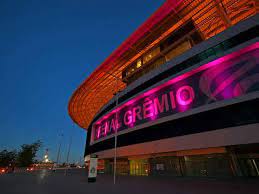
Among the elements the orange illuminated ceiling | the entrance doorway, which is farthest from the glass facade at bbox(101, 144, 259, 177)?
the orange illuminated ceiling

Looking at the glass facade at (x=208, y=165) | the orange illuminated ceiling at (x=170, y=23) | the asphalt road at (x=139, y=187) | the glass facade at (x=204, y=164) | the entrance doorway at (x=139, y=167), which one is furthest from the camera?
the entrance doorway at (x=139, y=167)

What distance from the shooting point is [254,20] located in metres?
17.1

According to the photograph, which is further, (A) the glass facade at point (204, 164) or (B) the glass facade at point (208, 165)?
(B) the glass facade at point (208, 165)

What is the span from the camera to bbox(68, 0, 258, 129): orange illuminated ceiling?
24.2 metres

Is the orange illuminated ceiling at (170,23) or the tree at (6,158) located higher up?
the orange illuminated ceiling at (170,23)

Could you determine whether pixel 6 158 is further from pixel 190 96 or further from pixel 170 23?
pixel 170 23

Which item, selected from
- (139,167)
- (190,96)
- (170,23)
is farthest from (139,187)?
(170,23)

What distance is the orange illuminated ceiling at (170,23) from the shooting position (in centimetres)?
2420

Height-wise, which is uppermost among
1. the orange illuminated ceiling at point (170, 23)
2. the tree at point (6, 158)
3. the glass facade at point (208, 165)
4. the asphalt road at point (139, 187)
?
the orange illuminated ceiling at point (170, 23)

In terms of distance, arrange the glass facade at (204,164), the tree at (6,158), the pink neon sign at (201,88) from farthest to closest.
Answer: the tree at (6,158), the glass facade at (204,164), the pink neon sign at (201,88)

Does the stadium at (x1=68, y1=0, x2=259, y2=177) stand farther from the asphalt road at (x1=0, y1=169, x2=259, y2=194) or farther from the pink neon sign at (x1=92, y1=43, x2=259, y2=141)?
the asphalt road at (x1=0, y1=169, x2=259, y2=194)

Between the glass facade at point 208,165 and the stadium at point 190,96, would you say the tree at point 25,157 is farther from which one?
the glass facade at point 208,165

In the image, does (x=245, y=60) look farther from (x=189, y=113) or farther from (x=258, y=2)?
(x=258, y=2)

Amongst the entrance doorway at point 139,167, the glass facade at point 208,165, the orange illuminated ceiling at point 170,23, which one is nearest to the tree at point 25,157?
the orange illuminated ceiling at point 170,23
